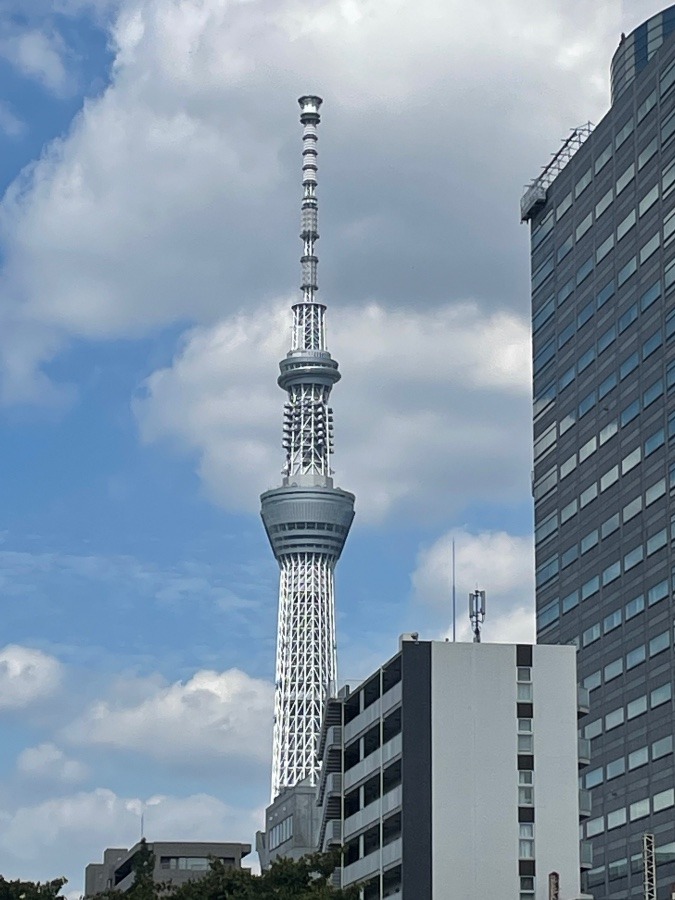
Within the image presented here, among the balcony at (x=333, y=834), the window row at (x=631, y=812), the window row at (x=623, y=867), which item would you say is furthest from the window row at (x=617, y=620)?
the balcony at (x=333, y=834)

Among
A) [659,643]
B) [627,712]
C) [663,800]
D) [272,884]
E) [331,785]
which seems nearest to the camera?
[272,884]

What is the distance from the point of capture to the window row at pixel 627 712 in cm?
13675

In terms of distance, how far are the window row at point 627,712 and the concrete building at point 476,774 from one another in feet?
103

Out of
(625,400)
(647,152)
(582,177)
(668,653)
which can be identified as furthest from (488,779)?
(582,177)

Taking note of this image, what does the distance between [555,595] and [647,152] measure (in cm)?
4009

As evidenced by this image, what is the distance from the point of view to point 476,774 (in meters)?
103

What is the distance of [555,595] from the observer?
164 metres

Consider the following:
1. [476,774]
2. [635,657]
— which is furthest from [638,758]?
[476,774]

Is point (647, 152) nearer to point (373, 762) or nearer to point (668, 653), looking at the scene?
point (668, 653)

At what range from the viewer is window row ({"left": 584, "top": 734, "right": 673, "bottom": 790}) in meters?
136

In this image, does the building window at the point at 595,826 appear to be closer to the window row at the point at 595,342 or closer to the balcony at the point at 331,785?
the balcony at the point at 331,785

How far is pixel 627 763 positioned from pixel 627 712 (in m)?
4.00

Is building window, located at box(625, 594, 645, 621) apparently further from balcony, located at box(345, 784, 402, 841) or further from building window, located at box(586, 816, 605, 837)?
balcony, located at box(345, 784, 402, 841)

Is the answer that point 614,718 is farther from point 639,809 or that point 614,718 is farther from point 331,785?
point 331,785
